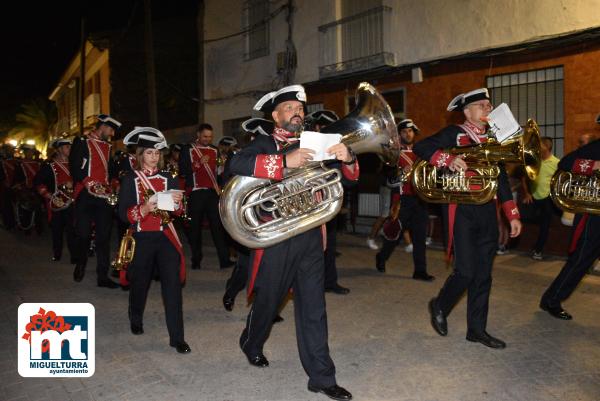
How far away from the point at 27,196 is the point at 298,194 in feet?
34.5

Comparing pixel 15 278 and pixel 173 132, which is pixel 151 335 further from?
pixel 173 132

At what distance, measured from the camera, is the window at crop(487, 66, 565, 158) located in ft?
31.9

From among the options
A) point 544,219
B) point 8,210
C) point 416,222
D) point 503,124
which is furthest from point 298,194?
point 8,210

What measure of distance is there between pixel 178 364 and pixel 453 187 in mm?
2673

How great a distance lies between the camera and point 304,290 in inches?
146

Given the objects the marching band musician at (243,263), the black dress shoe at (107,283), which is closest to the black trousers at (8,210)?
the black dress shoe at (107,283)

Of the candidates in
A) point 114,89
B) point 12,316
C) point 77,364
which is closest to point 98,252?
point 12,316

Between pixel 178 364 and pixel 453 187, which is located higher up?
pixel 453 187

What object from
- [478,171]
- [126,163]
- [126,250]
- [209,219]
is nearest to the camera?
[478,171]

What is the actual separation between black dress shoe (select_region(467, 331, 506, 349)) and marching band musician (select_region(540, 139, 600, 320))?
3.95 feet

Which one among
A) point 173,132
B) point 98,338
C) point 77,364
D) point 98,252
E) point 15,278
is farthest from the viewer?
point 173,132

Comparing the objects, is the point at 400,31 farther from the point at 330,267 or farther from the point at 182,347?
the point at 182,347

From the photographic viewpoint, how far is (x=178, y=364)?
4.32 meters

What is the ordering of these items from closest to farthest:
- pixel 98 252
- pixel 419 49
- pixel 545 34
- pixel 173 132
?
pixel 98 252, pixel 545 34, pixel 419 49, pixel 173 132
